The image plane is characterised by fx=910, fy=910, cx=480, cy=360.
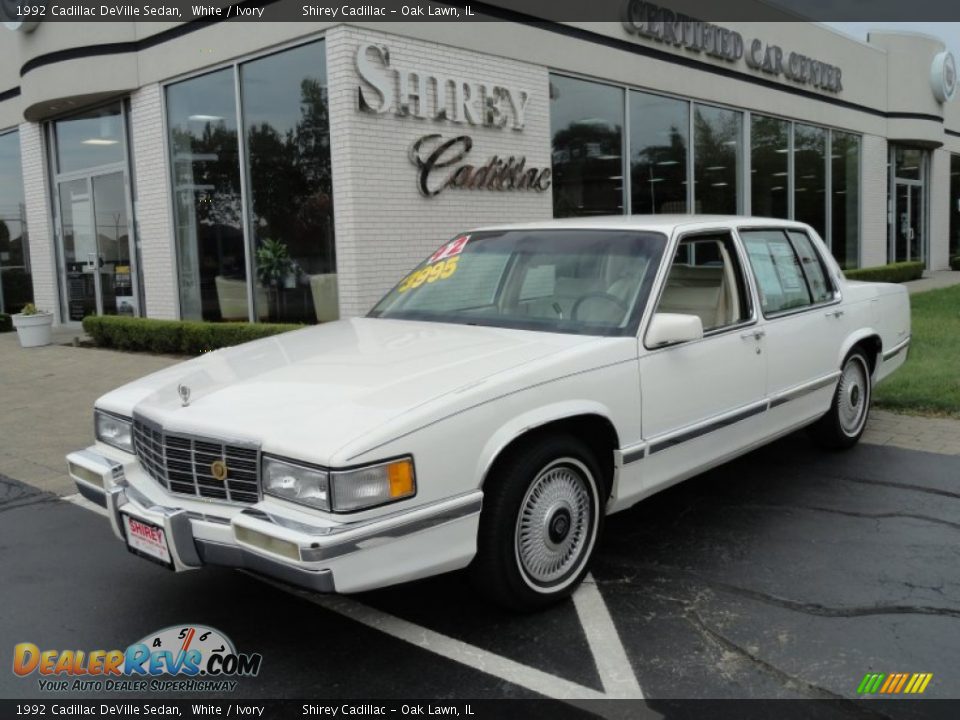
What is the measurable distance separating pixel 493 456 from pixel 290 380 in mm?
926

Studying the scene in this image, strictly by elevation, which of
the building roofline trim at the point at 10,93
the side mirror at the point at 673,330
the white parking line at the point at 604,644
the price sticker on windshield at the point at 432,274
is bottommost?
the white parking line at the point at 604,644

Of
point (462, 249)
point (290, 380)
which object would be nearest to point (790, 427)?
point (462, 249)

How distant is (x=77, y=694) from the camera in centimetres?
322

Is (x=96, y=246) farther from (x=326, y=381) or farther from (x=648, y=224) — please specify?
(x=326, y=381)

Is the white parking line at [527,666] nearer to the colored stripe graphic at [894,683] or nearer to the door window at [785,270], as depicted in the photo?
the colored stripe graphic at [894,683]

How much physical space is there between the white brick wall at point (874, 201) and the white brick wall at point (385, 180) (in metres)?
14.1

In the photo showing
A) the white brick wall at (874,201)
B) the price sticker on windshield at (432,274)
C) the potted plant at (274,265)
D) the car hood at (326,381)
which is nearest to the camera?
A: the car hood at (326,381)

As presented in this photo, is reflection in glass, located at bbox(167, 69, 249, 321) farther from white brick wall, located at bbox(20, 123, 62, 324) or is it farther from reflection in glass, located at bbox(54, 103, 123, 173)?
white brick wall, located at bbox(20, 123, 62, 324)

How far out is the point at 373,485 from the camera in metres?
3.10

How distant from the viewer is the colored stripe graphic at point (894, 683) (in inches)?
122

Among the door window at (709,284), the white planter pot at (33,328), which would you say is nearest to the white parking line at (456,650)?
the door window at (709,284)

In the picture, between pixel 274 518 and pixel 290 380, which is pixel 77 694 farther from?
pixel 290 380

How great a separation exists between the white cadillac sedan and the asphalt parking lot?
13.9 inches

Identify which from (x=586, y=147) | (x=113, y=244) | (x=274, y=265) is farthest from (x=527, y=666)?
(x=113, y=244)
